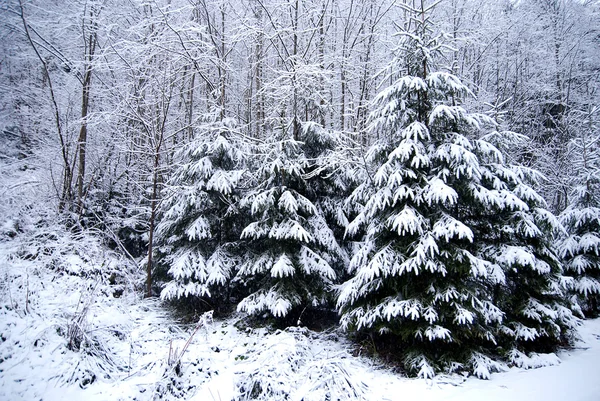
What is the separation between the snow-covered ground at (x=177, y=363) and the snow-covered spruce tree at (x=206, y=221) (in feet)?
3.81

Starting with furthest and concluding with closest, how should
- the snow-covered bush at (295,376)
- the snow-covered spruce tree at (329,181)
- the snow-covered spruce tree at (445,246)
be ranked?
the snow-covered spruce tree at (329,181) < the snow-covered spruce tree at (445,246) < the snow-covered bush at (295,376)

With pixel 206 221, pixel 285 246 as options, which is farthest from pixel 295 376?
pixel 206 221

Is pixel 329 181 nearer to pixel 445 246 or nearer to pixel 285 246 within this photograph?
pixel 285 246

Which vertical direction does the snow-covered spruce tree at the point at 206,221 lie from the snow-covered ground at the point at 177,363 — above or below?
above

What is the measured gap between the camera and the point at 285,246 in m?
7.23

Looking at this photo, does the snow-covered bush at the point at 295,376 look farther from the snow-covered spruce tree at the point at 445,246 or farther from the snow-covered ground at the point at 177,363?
the snow-covered spruce tree at the point at 445,246

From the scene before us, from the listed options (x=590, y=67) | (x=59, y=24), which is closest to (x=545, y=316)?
(x=59, y=24)

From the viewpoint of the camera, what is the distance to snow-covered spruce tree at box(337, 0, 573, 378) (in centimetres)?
530

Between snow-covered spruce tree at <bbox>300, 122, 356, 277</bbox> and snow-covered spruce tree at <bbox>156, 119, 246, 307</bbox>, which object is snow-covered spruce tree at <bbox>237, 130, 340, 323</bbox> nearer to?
snow-covered spruce tree at <bbox>300, 122, 356, 277</bbox>

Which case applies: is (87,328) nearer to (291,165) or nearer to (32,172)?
(291,165)

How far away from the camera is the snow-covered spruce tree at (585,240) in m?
8.38

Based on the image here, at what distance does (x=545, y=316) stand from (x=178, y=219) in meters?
8.07

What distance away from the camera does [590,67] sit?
1741cm

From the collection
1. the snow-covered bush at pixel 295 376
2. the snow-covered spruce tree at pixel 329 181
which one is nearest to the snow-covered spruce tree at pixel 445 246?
the snow-covered bush at pixel 295 376
